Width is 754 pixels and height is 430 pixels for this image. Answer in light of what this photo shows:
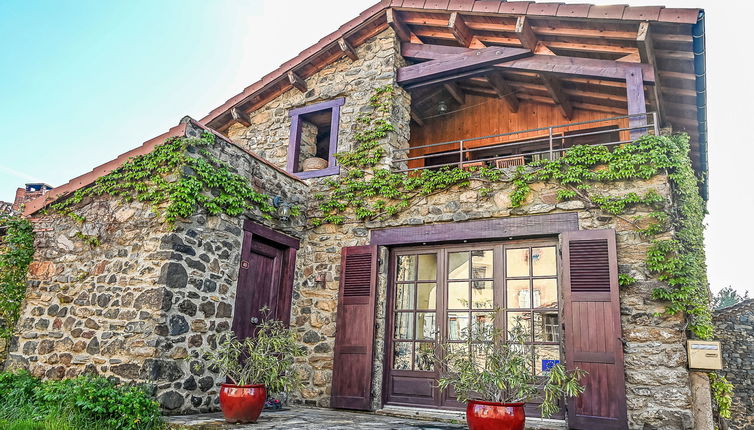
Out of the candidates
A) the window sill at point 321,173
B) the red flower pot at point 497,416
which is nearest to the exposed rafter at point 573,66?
the window sill at point 321,173

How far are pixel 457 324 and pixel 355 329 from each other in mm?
1285

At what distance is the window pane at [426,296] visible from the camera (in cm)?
621

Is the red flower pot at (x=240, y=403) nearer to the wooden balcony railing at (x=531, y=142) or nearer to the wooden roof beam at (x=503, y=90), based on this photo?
the wooden balcony railing at (x=531, y=142)

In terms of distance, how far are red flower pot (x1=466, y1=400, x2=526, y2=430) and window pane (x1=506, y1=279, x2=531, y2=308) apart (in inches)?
74.1

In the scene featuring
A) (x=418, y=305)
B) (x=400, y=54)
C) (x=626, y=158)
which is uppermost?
(x=400, y=54)

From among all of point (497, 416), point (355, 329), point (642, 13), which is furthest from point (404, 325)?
point (642, 13)

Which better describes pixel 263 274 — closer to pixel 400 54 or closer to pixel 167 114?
pixel 400 54

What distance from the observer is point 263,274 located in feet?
21.4

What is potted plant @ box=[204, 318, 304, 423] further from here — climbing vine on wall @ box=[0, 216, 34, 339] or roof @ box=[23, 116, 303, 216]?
climbing vine on wall @ box=[0, 216, 34, 339]

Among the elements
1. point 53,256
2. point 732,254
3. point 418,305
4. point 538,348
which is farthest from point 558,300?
point 732,254

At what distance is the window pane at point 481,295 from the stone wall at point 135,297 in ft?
9.26

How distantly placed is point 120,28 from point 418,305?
17.0m

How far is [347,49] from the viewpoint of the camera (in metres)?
7.88

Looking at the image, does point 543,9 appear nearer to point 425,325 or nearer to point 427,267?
point 427,267
